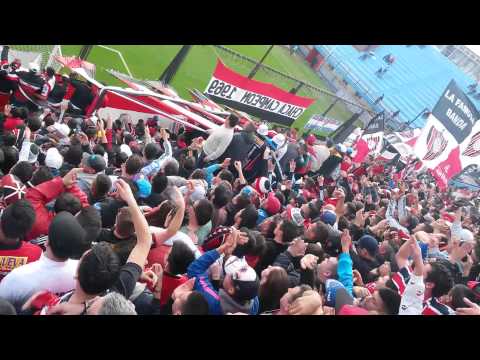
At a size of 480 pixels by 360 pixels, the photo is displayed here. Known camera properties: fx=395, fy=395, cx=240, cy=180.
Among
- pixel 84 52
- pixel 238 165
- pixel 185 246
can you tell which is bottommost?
pixel 84 52

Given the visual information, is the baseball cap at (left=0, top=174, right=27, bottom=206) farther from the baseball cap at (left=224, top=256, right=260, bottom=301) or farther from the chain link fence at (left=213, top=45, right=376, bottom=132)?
the chain link fence at (left=213, top=45, right=376, bottom=132)

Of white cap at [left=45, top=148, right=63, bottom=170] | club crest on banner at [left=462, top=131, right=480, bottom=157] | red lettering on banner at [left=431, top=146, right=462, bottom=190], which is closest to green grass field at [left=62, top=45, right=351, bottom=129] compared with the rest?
white cap at [left=45, top=148, right=63, bottom=170]

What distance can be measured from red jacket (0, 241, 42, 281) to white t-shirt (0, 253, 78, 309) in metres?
0.22

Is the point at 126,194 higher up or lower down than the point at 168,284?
higher up

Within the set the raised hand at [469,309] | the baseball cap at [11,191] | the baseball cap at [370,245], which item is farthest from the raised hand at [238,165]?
the raised hand at [469,309]

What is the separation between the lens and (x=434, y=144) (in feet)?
23.1

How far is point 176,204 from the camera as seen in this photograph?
2.94 m

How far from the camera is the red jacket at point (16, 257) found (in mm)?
Answer: 2227

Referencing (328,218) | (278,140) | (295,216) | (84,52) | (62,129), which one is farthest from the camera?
(84,52)

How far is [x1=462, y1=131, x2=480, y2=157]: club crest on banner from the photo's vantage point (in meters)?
6.88

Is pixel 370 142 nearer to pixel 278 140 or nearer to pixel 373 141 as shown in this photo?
pixel 373 141

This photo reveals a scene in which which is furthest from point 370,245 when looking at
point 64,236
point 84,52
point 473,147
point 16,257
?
point 84,52

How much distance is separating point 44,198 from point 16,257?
2.61 feet

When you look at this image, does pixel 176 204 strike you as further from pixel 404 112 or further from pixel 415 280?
pixel 404 112
